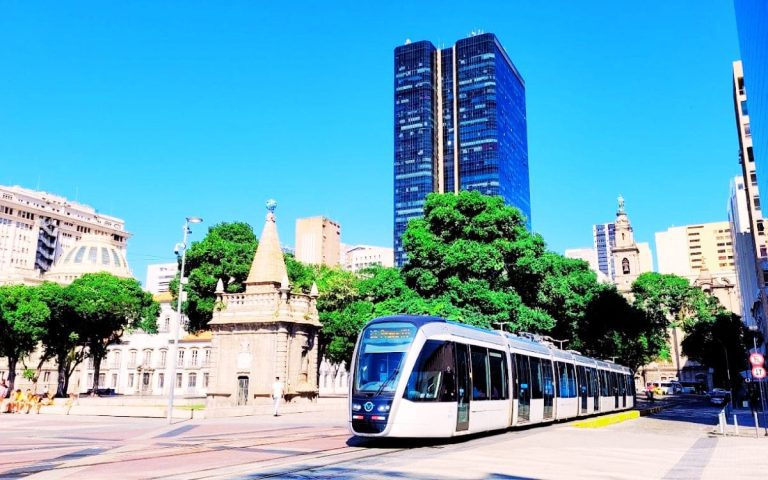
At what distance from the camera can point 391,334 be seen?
16828mm

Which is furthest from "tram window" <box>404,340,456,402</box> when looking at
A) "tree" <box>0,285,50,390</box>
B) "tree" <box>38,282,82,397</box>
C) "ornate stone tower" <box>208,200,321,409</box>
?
"tree" <box>38,282,82,397</box>

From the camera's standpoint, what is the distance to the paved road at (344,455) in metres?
11.3

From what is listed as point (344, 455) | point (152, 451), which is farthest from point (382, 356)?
point (152, 451)

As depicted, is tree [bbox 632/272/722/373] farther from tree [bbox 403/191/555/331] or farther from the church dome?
the church dome

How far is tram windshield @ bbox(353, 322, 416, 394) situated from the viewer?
1611cm

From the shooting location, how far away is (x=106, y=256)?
99.9m

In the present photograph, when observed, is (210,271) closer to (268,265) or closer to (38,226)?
(268,265)

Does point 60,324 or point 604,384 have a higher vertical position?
point 60,324

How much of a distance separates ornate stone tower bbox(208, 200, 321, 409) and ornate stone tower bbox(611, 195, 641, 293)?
88879 mm

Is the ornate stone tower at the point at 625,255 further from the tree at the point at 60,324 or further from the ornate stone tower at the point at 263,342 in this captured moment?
the tree at the point at 60,324

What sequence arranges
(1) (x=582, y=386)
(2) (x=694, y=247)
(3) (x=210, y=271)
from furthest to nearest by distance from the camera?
(2) (x=694, y=247) < (3) (x=210, y=271) < (1) (x=582, y=386)

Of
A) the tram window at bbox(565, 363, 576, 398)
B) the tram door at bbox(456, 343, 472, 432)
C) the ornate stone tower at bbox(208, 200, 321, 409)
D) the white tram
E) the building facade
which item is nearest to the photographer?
the white tram

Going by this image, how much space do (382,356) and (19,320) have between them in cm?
4671

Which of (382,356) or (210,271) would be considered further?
(210,271)
